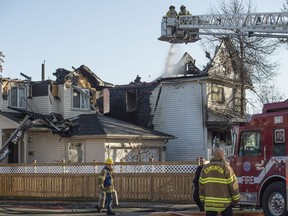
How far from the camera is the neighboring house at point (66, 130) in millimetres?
26719

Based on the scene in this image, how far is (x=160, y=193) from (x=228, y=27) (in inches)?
256

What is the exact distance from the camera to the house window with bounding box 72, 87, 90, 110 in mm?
30906

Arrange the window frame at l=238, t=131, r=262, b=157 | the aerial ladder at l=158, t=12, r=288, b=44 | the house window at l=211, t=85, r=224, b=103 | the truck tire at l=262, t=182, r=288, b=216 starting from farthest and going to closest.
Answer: the house window at l=211, t=85, r=224, b=103 → the aerial ladder at l=158, t=12, r=288, b=44 → the window frame at l=238, t=131, r=262, b=157 → the truck tire at l=262, t=182, r=288, b=216

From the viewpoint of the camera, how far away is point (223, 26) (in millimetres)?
17953

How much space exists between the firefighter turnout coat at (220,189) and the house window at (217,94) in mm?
23233

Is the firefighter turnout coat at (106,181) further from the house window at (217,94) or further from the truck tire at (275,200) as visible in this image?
the house window at (217,94)

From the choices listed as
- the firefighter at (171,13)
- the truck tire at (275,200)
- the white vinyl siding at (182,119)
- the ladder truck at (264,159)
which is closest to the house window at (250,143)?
the ladder truck at (264,159)

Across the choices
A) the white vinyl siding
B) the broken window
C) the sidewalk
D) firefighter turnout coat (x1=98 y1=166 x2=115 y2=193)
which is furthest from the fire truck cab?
the broken window

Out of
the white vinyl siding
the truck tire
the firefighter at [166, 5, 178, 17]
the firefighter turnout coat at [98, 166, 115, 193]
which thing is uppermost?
the firefighter at [166, 5, 178, 17]

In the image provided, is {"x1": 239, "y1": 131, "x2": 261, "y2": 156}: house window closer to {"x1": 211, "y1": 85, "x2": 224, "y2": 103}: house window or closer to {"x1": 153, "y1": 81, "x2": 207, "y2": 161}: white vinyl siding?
{"x1": 153, "y1": 81, "x2": 207, "y2": 161}: white vinyl siding

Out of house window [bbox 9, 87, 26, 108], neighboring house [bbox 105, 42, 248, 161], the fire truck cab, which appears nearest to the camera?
the fire truck cab

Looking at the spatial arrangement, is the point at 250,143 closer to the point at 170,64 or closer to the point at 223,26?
the point at 223,26

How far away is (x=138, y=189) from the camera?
1992cm

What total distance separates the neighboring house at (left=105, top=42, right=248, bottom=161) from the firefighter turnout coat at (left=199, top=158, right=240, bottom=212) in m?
21.2
